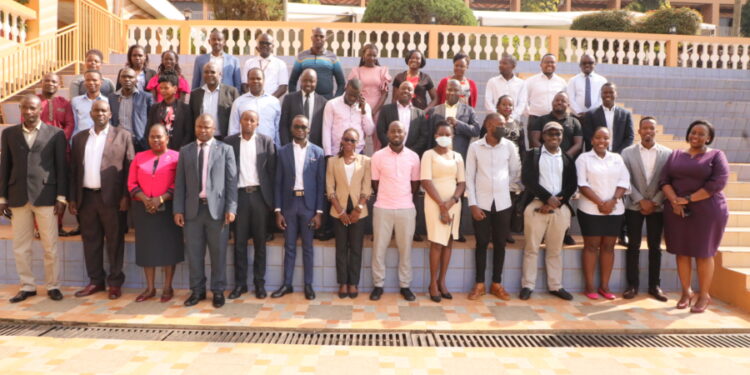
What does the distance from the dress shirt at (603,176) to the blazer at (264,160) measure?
289 centimetres

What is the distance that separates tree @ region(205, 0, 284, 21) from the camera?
13.6 metres

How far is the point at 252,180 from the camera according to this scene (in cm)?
510

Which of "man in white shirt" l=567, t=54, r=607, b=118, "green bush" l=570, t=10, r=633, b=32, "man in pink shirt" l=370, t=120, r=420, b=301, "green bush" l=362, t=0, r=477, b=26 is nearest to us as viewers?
"man in pink shirt" l=370, t=120, r=420, b=301

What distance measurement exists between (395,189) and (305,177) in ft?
2.73

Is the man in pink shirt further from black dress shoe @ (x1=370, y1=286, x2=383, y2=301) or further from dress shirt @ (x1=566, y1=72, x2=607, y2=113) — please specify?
dress shirt @ (x1=566, y1=72, x2=607, y2=113)

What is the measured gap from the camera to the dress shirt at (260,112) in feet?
17.9

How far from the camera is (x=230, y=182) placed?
16.1 ft

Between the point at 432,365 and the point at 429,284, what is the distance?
169 cm

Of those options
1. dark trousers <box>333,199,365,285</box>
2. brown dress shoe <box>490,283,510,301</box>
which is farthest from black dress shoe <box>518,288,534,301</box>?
dark trousers <box>333,199,365,285</box>

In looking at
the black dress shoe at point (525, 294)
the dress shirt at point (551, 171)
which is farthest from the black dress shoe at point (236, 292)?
the dress shirt at point (551, 171)

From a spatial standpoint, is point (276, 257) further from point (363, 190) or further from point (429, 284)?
point (429, 284)

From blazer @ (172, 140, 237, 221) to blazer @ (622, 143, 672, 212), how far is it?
3750mm

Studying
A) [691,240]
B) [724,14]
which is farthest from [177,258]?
[724,14]

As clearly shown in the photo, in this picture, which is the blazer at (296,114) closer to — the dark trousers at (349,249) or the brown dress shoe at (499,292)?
the dark trousers at (349,249)
